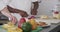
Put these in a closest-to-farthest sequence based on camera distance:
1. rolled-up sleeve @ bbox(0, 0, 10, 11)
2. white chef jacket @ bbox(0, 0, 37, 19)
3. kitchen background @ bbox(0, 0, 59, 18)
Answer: rolled-up sleeve @ bbox(0, 0, 10, 11) < white chef jacket @ bbox(0, 0, 37, 19) < kitchen background @ bbox(0, 0, 59, 18)

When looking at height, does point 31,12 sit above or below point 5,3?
below

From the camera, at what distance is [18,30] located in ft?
3.45

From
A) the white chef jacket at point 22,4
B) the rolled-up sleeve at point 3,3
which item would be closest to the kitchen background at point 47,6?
the white chef jacket at point 22,4

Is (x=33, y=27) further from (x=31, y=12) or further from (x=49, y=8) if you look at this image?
(x=49, y=8)

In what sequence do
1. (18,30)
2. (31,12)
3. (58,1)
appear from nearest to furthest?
1. (18,30)
2. (31,12)
3. (58,1)

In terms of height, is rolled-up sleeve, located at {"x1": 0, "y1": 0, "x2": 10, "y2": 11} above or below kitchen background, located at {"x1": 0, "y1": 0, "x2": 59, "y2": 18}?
above

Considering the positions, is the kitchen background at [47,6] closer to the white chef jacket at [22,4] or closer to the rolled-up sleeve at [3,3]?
the white chef jacket at [22,4]

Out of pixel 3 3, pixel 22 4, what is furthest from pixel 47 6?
pixel 3 3

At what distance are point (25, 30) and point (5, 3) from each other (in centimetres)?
130

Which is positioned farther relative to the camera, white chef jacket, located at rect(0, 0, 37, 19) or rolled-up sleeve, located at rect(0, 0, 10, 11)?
white chef jacket, located at rect(0, 0, 37, 19)

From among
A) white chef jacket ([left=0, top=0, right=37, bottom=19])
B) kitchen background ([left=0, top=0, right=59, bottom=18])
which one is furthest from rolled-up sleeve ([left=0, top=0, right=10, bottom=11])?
kitchen background ([left=0, top=0, right=59, bottom=18])

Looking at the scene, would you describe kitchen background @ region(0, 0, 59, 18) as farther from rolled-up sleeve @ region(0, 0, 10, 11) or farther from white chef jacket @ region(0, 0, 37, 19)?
rolled-up sleeve @ region(0, 0, 10, 11)

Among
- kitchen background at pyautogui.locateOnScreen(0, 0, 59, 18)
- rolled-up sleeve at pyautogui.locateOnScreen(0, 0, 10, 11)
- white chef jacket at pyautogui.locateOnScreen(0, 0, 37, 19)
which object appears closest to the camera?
rolled-up sleeve at pyautogui.locateOnScreen(0, 0, 10, 11)

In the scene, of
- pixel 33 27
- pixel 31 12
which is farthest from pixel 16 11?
pixel 33 27
